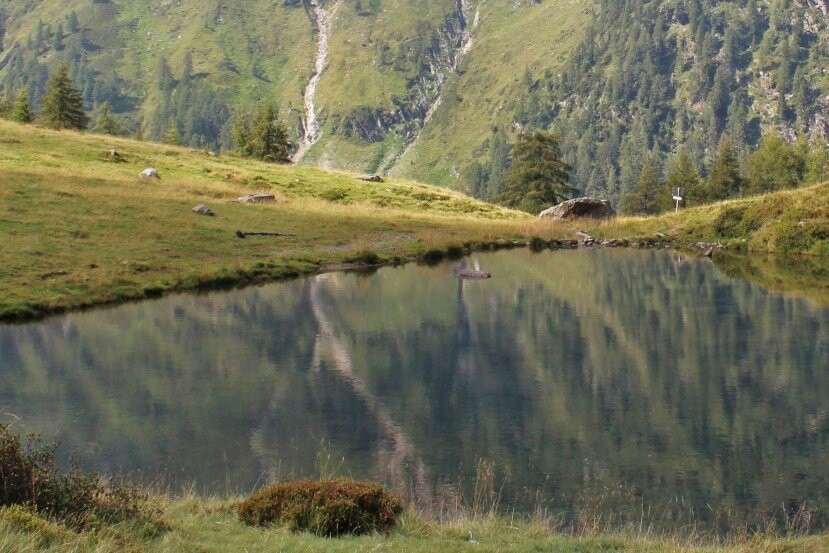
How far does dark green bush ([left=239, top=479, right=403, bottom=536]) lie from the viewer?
14750 millimetres

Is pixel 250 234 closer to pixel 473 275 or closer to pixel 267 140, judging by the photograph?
pixel 473 275

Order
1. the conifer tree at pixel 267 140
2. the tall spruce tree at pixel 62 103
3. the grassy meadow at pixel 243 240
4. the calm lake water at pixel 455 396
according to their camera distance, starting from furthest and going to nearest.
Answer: the conifer tree at pixel 267 140
the tall spruce tree at pixel 62 103
the calm lake water at pixel 455 396
the grassy meadow at pixel 243 240

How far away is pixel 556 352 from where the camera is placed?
34000 millimetres

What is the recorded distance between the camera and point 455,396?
88.6 ft

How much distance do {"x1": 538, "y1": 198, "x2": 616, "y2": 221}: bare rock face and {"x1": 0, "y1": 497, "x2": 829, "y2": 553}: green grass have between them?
79109mm

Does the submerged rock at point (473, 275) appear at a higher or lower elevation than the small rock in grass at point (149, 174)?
lower

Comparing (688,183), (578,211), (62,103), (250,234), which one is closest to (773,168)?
(688,183)

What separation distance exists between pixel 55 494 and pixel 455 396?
15048mm

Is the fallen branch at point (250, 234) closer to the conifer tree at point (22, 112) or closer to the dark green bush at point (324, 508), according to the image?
the dark green bush at point (324, 508)

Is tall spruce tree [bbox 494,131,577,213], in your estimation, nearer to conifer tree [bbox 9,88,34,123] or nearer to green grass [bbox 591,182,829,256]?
green grass [bbox 591,182,829,256]

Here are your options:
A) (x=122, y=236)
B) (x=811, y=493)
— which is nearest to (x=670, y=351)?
(x=811, y=493)

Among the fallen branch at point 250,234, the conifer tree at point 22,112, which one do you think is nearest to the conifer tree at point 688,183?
the conifer tree at point 22,112

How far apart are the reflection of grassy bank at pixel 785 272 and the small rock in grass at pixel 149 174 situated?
48.2m

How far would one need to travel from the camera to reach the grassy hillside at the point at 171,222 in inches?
1724
